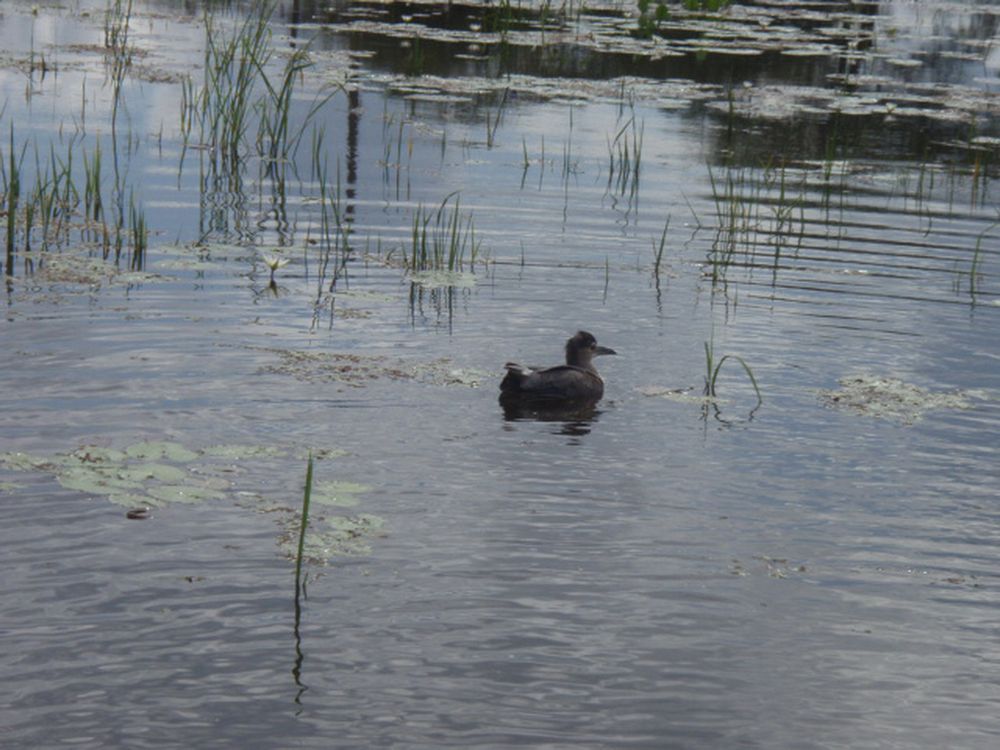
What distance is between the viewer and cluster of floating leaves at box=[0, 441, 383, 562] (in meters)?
6.50

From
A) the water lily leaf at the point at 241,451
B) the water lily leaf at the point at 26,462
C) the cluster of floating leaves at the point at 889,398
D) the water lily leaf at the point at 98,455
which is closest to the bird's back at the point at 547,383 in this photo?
the cluster of floating leaves at the point at 889,398

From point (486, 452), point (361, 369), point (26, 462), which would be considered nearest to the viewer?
point (26, 462)

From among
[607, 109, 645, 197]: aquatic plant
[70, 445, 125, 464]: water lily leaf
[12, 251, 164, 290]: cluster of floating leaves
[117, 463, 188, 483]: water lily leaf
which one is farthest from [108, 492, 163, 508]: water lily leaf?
[607, 109, 645, 197]: aquatic plant

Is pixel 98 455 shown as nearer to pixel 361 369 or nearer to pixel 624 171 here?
pixel 361 369

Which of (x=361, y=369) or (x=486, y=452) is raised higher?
(x=361, y=369)

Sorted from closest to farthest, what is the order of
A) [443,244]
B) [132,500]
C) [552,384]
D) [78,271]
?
[132,500] < [552,384] < [78,271] < [443,244]

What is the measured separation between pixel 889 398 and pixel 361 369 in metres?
3.27

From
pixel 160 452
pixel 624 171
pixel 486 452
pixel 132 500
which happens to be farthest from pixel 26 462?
pixel 624 171

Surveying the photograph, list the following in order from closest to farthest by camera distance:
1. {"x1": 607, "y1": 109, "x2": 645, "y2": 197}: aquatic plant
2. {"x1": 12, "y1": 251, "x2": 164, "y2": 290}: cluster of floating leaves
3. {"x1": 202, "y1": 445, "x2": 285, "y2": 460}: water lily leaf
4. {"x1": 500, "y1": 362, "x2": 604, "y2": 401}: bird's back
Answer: {"x1": 202, "y1": 445, "x2": 285, "y2": 460}: water lily leaf, {"x1": 500, "y1": 362, "x2": 604, "y2": 401}: bird's back, {"x1": 12, "y1": 251, "x2": 164, "y2": 290}: cluster of floating leaves, {"x1": 607, "y1": 109, "x2": 645, "y2": 197}: aquatic plant

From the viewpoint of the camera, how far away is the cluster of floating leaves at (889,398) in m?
8.80

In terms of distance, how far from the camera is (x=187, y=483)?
6898 millimetres

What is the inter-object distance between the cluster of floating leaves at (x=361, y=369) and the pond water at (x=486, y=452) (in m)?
0.03

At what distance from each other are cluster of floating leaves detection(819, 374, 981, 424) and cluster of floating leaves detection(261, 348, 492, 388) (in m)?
2.22

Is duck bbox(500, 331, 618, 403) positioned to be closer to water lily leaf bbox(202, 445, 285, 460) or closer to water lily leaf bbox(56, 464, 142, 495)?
water lily leaf bbox(202, 445, 285, 460)
